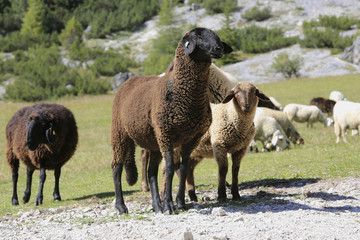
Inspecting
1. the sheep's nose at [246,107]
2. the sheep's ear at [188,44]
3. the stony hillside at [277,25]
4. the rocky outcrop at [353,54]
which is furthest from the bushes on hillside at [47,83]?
the sheep's ear at [188,44]

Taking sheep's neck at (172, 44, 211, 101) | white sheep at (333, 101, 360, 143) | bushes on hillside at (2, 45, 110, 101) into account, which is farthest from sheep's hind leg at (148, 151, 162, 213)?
bushes on hillside at (2, 45, 110, 101)

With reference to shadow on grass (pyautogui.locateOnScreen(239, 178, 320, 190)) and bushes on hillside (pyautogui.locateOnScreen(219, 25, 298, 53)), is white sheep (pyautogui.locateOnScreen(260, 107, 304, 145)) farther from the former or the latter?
bushes on hillside (pyautogui.locateOnScreen(219, 25, 298, 53))

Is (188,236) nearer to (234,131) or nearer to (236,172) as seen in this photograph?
(236,172)

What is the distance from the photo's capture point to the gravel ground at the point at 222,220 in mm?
5227

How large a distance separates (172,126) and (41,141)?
5.37 meters

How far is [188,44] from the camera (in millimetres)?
6066

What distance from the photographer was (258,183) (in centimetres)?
964

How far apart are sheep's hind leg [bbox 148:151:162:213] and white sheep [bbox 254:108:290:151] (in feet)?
36.0

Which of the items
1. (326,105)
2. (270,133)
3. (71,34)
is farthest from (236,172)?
(71,34)

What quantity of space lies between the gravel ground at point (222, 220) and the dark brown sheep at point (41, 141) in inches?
103

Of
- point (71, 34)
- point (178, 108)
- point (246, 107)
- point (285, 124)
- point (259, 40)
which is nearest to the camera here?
point (178, 108)

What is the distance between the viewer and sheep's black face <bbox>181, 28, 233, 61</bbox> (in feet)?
19.2

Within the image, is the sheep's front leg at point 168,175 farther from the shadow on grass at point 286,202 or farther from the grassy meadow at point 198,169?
the grassy meadow at point 198,169

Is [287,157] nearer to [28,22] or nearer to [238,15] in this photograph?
[238,15]
